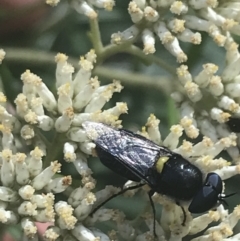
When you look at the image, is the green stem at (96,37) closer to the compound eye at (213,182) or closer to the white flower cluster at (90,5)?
the white flower cluster at (90,5)

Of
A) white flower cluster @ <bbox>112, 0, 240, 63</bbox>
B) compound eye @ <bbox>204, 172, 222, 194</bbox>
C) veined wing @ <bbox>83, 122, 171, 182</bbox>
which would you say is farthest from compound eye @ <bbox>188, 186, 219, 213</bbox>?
white flower cluster @ <bbox>112, 0, 240, 63</bbox>

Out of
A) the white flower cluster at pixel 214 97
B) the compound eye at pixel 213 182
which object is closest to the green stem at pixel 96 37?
the white flower cluster at pixel 214 97

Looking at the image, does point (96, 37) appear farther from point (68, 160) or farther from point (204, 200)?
point (204, 200)

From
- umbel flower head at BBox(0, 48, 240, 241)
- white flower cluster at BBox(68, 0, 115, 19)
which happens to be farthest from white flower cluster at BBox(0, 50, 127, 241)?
white flower cluster at BBox(68, 0, 115, 19)

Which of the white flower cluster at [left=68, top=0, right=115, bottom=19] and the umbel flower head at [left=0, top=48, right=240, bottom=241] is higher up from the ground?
the white flower cluster at [left=68, top=0, right=115, bottom=19]

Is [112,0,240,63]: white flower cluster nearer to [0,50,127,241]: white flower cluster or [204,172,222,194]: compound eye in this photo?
[0,50,127,241]: white flower cluster

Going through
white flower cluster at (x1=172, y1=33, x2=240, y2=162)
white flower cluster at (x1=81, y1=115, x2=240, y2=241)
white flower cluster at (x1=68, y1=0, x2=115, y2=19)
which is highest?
white flower cluster at (x1=68, y1=0, x2=115, y2=19)

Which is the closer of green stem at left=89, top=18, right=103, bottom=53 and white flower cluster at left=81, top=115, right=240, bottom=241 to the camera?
white flower cluster at left=81, top=115, right=240, bottom=241
